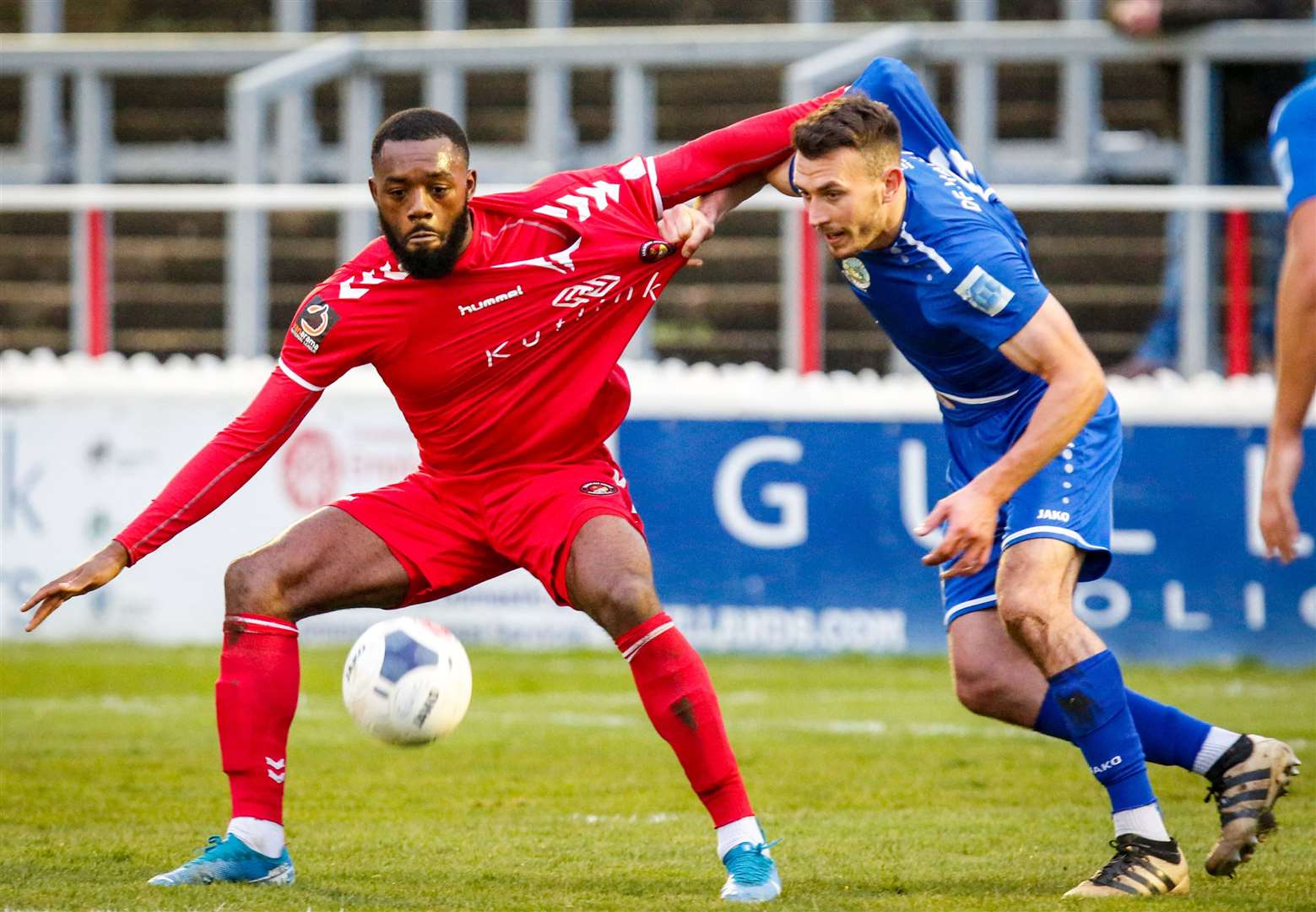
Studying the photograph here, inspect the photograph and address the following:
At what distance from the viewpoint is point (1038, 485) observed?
5500mm

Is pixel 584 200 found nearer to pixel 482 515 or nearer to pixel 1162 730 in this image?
pixel 482 515

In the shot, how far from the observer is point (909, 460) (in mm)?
10953

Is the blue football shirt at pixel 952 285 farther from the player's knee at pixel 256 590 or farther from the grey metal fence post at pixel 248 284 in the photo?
the grey metal fence post at pixel 248 284

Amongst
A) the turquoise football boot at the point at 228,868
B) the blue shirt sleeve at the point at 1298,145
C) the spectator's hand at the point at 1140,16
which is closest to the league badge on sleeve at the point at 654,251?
the blue shirt sleeve at the point at 1298,145

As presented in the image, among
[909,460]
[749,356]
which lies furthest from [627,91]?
[909,460]

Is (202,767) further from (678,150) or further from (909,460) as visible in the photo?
(909,460)

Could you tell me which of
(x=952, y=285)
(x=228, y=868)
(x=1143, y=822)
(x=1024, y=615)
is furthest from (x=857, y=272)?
(x=228, y=868)

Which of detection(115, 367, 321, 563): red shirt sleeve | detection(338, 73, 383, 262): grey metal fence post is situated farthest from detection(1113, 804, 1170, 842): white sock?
detection(338, 73, 383, 262): grey metal fence post

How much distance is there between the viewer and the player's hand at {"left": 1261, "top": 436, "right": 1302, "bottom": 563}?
4.50 meters

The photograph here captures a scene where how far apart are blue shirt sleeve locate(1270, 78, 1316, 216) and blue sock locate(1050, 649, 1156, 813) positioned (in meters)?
1.46

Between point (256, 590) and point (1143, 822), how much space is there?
8.17 feet

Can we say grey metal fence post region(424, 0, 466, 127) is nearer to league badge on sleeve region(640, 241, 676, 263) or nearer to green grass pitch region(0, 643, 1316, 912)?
green grass pitch region(0, 643, 1316, 912)

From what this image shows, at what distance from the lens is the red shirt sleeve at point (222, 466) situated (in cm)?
536

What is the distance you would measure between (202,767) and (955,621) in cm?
345
